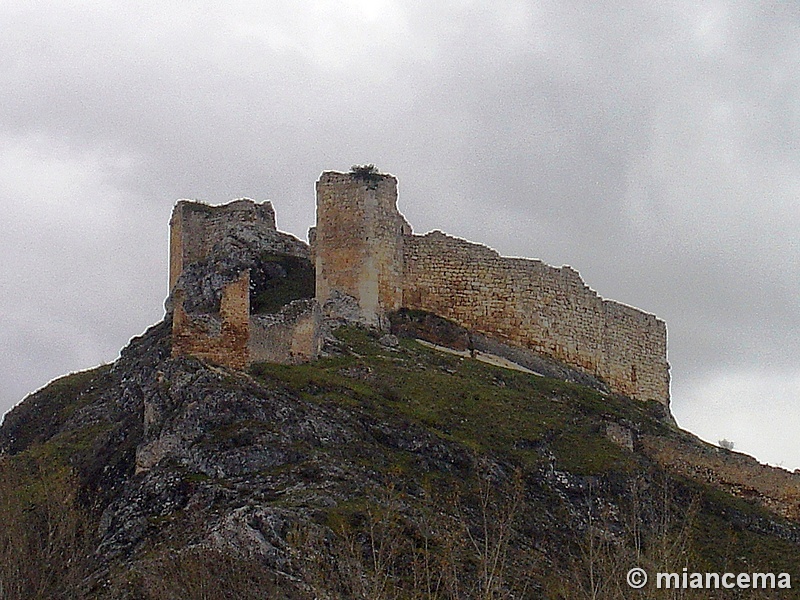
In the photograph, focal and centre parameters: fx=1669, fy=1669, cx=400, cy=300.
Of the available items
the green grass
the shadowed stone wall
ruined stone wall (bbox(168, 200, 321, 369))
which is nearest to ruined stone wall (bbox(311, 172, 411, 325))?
the shadowed stone wall

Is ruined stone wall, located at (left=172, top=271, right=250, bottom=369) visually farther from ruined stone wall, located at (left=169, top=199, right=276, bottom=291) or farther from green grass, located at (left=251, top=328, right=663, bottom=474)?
ruined stone wall, located at (left=169, top=199, right=276, bottom=291)

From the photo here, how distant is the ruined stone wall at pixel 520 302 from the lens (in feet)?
170

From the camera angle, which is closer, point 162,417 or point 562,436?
point 162,417

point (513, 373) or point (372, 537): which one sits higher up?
point (513, 373)

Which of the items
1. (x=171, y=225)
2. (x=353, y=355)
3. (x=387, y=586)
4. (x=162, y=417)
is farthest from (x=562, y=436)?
(x=171, y=225)

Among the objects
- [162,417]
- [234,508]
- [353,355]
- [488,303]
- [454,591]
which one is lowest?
[454,591]

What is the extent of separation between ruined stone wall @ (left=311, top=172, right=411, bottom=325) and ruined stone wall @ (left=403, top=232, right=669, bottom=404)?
1.33 metres

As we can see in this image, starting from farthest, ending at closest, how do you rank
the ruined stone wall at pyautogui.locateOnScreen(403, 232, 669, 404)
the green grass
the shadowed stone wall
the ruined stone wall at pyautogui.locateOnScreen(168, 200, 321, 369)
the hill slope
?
1. the ruined stone wall at pyautogui.locateOnScreen(403, 232, 669, 404)
2. the shadowed stone wall
3. the ruined stone wall at pyautogui.locateOnScreen(168, 200, 321, 369)
4. the green grass
5. the hill slope

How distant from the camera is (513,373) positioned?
159 ft

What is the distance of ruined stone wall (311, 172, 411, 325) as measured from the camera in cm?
4947

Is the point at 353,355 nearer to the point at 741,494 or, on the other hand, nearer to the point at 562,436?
the point at 562,436

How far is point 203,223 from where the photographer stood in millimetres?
54844

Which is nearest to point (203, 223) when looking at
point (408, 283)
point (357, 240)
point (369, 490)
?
point (357, 240)

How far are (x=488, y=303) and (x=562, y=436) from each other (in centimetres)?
1140
